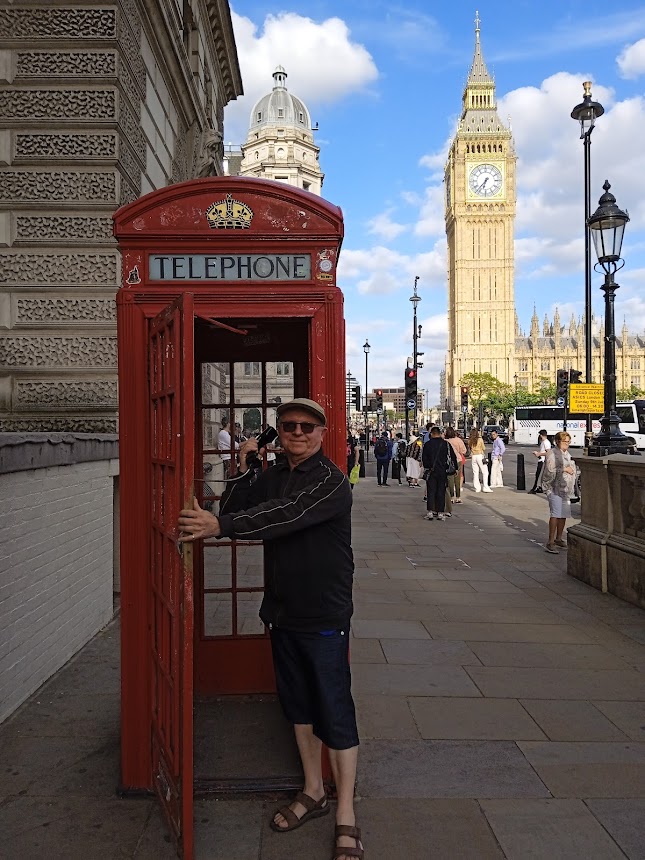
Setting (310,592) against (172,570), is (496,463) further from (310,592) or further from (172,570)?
(172,570)

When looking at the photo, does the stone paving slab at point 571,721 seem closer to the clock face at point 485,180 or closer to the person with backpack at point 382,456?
the person with backpack at point 382,456

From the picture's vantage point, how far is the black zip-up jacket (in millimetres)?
2963

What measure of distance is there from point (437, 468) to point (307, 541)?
1097cm

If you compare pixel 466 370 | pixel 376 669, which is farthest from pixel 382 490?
pixel 466 370

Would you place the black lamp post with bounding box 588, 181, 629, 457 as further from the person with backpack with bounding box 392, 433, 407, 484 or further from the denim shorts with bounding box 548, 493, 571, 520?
the person with backpack with bounding box 392, 433, 407, 484

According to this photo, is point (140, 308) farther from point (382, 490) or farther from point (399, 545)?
point (382, 490)

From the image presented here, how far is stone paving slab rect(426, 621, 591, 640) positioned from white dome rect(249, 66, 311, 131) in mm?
85967

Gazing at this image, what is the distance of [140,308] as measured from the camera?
11.4 ft

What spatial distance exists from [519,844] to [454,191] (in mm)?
128373

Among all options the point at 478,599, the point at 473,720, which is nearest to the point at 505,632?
the point at 478,599

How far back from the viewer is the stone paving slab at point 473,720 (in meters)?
4.14

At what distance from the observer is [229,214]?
3521 millimetres

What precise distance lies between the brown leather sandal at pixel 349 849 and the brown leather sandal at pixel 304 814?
0.73 feet

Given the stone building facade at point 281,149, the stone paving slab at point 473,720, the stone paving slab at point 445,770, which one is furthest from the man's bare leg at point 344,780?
the stone building facade at point 281,149
